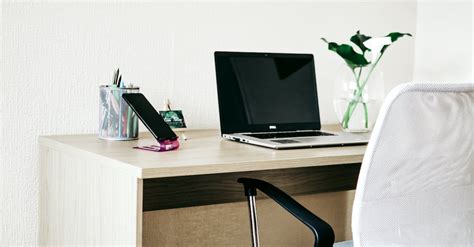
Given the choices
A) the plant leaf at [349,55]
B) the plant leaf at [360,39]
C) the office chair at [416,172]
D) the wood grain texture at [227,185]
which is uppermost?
the plant leaf at [360,39]

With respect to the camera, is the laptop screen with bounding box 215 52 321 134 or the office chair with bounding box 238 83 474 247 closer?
the office chair with bounding box 238 83 474 247

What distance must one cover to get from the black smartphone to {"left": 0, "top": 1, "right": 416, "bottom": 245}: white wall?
323mm

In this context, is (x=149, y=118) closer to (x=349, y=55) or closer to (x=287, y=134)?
(x=287, y=134)

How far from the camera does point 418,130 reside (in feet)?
4.58

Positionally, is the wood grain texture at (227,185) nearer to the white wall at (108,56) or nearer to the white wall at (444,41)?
the white wall at (108,56)

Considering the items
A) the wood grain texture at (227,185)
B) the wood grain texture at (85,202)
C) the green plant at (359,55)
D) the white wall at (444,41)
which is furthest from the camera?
the white wall at (444,41)

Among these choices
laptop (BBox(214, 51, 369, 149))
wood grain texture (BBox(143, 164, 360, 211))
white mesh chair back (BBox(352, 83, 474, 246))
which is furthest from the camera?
laptop (BBox(214, 51, 369, 149))

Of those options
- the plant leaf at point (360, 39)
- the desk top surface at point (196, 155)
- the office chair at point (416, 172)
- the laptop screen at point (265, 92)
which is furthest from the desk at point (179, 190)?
the plant leaf at point (360, 39)

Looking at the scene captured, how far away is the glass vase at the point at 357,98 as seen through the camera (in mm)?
2236

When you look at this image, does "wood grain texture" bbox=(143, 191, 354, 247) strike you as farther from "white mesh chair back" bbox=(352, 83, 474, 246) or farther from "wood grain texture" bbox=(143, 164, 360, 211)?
"white mesh chair back" bbox=(352, 83, 474, 246)

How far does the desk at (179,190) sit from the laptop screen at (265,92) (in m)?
0.11

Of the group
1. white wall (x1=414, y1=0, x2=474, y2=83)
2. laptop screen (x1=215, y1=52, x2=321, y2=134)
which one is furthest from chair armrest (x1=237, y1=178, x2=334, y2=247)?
white wall (x1=414, y1=0, x2=474, y2=83)

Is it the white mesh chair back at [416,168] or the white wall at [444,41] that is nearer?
the white mesh chair back at [416,168]

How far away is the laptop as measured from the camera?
2.01 m
